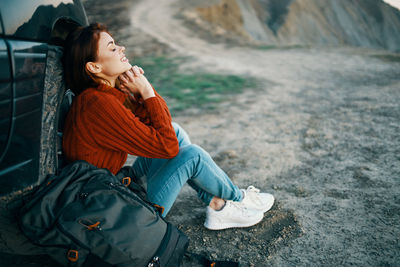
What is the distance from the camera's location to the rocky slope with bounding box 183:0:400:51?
31.5 meters

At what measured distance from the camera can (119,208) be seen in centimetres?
157

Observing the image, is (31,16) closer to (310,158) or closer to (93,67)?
(93,67)

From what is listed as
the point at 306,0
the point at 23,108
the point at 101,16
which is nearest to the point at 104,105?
the point at 23,108

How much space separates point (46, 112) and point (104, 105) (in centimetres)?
30

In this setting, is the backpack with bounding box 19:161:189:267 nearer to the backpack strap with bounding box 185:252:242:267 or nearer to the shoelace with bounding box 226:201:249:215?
the backpack strap with bounding box 185:252:242:267

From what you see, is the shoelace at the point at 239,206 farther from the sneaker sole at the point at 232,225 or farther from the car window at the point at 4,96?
the car window at the point at 4,96

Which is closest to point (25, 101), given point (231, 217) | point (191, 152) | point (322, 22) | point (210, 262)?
point (191, 152)

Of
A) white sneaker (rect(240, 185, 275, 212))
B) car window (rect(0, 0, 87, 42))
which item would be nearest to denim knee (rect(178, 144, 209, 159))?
white sneaker (rect(240, 185, 275, 212))

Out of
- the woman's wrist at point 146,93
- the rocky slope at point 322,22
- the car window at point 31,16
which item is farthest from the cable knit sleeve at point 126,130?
the rocky slope at point 322,22

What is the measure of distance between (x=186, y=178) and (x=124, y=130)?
583 millimetres

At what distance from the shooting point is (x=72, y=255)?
1.46 meters

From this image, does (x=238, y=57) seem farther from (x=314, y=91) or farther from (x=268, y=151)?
(x=268, y=151)

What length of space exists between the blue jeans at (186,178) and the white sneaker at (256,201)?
165mm

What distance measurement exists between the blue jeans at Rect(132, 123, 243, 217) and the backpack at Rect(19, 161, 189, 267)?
0.45 m
